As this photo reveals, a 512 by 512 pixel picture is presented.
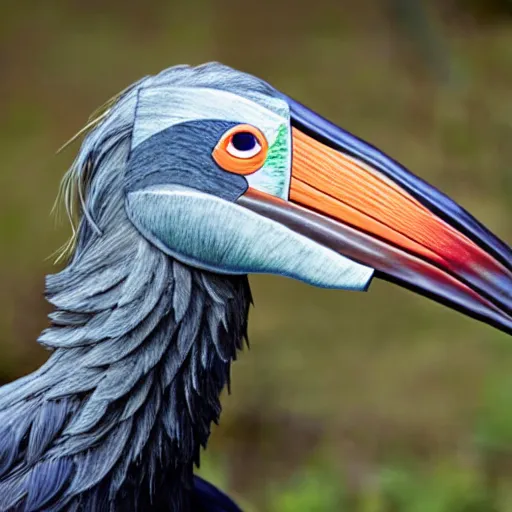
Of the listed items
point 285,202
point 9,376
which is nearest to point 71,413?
point 285,202

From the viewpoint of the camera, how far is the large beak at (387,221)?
1102 millimetres

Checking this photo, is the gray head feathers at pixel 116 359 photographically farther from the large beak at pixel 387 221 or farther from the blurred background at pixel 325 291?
the blurred background at pixel 325 291

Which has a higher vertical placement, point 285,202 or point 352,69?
point 352,69

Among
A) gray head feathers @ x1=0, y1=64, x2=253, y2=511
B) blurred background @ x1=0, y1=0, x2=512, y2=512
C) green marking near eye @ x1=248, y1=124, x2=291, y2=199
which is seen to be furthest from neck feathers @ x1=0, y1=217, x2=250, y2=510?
blurred background @ x1=0, y1=0, x2=512, y2=512

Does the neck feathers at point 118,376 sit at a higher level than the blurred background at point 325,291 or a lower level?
lower

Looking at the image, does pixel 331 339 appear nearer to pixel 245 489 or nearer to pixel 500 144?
pixel 245 489

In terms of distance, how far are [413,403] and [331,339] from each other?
37 centimetres

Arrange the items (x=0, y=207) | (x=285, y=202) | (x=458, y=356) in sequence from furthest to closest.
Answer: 1. (x=0, y=207)
2. (x=458, y=356)
3. (x=285, y=202)

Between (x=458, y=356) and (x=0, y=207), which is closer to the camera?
(x=458, y=356)

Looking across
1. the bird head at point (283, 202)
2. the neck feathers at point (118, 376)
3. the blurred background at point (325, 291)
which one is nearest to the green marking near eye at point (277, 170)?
the bird head at point (283, 202)

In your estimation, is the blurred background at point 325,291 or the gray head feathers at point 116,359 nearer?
the gray head feathers at point 116,359

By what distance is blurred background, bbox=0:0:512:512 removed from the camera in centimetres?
268

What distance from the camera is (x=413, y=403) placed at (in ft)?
9.56

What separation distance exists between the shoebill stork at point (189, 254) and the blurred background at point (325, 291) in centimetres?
79
